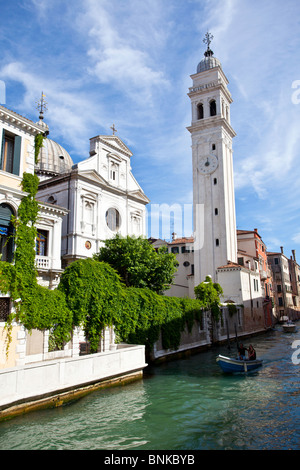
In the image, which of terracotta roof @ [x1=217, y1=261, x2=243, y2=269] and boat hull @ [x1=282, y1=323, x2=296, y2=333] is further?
Result: boat hull @ [x1=282, y1=323, x2=296, y2=333]

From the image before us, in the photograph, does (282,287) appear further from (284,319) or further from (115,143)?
(115,143)

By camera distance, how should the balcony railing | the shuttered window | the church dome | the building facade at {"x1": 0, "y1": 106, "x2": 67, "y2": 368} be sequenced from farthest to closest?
the church dome → the balcony railing → the shuttered window → the building facade at {"x1": 0, "y1": 106, "x2": 67, "y2": 368}

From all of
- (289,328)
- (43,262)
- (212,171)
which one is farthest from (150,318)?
(289,328)

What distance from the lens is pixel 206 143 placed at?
1779 inches

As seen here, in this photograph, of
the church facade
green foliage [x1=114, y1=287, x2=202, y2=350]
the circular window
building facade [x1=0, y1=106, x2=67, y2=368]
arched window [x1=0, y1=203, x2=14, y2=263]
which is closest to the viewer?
building facade [x1=0, y1=106, x2=67, y2=368]

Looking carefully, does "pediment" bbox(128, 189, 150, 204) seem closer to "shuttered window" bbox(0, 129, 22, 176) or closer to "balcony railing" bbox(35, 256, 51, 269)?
"balcony railing" bbox(35, 256, 51, 269)

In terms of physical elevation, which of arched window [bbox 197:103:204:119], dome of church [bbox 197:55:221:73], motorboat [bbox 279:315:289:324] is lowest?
motorboat [bbox 279:315:289:324]

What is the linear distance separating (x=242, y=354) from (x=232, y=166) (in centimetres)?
3213

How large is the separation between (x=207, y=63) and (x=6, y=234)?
1634 inches

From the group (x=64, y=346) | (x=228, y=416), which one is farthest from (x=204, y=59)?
(x=228, y=416)

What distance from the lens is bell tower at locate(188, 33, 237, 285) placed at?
4244cm

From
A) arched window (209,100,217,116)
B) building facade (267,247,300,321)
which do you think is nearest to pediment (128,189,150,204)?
arched window (209,100,217,116)

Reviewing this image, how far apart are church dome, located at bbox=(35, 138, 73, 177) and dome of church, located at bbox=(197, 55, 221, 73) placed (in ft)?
71.4

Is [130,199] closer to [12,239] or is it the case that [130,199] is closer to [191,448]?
[12,239]
